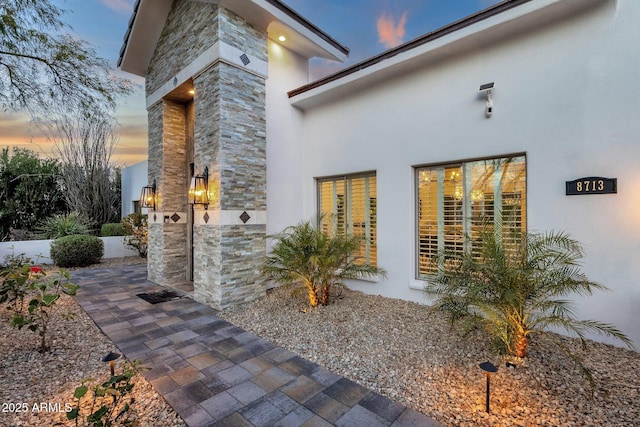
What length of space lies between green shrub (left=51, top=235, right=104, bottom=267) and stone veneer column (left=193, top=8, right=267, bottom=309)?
22.0ft

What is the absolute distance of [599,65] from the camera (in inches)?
152

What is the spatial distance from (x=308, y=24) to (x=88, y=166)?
47.7ft

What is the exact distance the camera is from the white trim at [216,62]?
18.4ft

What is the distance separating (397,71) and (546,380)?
5.34m

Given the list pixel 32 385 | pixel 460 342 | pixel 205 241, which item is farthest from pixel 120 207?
pixel 460 342

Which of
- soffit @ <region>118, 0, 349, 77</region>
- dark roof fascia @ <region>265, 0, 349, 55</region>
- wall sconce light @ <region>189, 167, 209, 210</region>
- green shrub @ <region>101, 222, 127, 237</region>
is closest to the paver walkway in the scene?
wall sconce light @ <region>189, 167, 209, 210</region>

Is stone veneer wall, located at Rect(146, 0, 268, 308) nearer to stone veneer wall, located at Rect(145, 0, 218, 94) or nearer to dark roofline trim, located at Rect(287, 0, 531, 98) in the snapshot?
stone veneer wall, located at Rect(145, 0, 218, 94)

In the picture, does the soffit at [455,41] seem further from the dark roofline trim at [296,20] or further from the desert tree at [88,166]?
the desert tree at [88,166]

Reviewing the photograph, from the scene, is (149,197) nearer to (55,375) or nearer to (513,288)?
(55,375)

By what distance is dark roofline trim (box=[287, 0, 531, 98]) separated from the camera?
418cm

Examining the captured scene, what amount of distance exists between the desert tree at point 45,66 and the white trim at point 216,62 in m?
1.92

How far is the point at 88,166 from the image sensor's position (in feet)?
48.8

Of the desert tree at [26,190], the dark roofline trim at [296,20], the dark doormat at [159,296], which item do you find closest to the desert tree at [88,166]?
the desert tree at [26,190]

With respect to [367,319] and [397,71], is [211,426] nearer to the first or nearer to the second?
[367,319]
